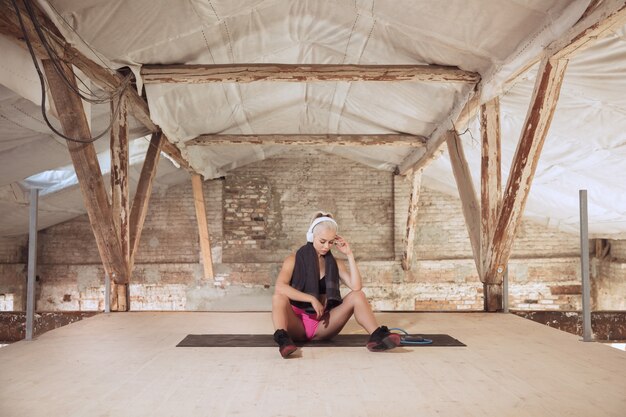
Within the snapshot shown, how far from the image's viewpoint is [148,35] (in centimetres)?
376

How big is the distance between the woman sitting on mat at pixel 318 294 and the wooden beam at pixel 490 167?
1875mm

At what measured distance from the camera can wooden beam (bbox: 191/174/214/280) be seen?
8156 mm

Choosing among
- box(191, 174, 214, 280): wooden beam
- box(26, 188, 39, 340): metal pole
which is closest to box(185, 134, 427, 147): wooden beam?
box(191, 174, 214, 280): wooden beam

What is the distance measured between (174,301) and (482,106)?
677 cm

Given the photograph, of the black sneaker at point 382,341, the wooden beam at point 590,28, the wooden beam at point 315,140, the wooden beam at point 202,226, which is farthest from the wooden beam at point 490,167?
the wooden beam at point 202,226

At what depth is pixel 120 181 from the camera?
14.6 feet

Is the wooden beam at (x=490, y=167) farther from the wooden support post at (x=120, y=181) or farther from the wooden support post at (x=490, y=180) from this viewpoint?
the wooden support post at (x=120, y=181)

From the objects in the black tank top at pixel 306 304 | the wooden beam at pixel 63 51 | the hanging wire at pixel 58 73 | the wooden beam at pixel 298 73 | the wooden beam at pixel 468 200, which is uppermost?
the wooden beam at pixel 298 73

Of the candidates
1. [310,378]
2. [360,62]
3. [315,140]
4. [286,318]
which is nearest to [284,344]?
[286,318]

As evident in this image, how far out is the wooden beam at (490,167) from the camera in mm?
4383

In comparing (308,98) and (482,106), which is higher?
(308,98)

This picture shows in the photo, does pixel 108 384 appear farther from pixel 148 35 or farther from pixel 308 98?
pixel 308 98

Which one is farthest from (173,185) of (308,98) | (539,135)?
(539,135)

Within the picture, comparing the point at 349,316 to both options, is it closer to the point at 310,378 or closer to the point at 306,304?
the point at 306,304
